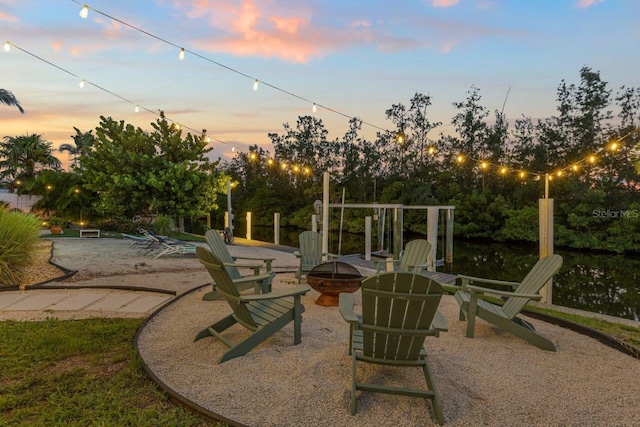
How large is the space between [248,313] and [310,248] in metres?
3.34

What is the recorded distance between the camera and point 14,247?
19.8 feet

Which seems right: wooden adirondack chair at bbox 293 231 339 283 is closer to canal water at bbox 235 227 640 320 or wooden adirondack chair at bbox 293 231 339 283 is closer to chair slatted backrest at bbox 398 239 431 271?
chair slatted backrest at bbox 398 239 431 271

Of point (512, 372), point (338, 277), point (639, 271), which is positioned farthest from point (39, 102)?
point (639, 271)

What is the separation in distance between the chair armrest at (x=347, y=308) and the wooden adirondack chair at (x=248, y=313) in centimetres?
44

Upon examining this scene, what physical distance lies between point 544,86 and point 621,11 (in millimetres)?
14651

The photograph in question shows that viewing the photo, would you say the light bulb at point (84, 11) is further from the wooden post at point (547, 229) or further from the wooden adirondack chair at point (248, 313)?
the wooden post at point (547, 229)

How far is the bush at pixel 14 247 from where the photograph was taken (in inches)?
229

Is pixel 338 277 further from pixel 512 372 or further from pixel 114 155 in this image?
pixel 114 155

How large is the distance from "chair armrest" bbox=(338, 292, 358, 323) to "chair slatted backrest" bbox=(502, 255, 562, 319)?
1.76 metres

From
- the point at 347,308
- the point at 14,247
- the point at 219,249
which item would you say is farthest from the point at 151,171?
the point at 347,308

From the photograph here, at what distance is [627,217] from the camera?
19047 millimetres

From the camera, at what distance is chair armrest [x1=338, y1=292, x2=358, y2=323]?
2673 millimetres

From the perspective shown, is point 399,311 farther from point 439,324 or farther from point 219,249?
point 219,249

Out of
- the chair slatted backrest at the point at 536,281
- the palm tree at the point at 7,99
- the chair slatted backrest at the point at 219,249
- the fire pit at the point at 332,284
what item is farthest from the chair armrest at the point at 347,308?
the palm tree at the point at 7,99
